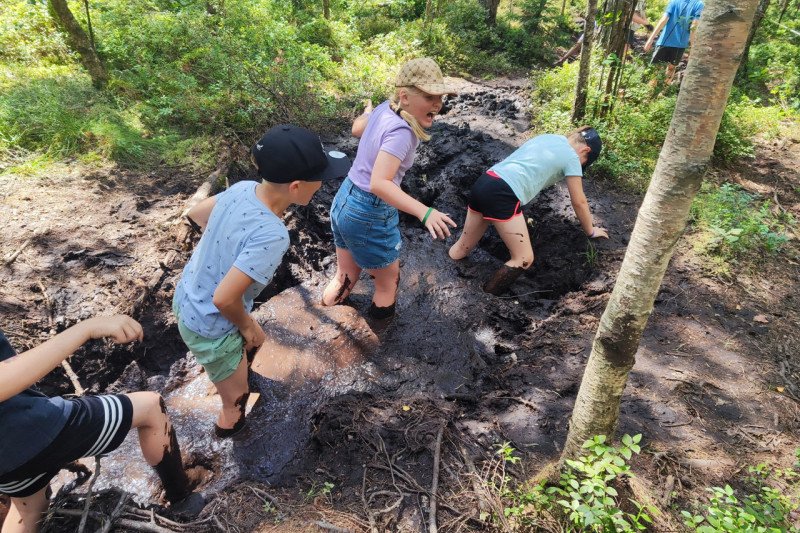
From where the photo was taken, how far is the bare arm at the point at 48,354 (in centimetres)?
157

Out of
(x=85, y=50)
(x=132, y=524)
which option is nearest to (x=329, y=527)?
(x=132, y=524)

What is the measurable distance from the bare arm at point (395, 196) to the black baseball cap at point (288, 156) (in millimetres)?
473

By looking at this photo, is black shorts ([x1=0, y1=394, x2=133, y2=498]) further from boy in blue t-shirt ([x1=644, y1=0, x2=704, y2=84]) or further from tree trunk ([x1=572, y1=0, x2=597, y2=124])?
boy in blue t-shirt ([x1=644, y1=0, x2=704, y2=84])

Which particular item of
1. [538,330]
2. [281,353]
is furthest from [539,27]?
[281,353]

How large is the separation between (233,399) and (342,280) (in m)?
1.45

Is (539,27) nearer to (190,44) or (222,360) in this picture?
(190,44)

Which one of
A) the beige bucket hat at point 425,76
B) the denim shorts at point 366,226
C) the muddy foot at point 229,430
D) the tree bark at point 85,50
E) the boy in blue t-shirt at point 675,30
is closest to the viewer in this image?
the beige bucket hat at point 425,76

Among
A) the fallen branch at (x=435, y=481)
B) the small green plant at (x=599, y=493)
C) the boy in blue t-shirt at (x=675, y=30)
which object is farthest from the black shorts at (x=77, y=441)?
the boy in blue t-shirt at (x=675, y=30)

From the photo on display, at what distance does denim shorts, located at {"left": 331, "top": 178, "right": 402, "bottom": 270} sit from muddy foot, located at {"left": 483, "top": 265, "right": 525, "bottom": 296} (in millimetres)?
1208

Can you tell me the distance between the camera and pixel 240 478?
2.69 m

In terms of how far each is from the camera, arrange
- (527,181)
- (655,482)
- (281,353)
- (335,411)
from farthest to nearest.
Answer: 1. (527,181)
2. (281,353)
3. (335,411)
4. (655,482)

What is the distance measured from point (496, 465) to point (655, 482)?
807 millimetres

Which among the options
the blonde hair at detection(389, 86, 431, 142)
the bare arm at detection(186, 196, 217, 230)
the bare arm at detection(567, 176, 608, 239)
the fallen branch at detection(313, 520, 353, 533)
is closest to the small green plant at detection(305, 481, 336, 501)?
the fallen branch at detection(313, 520, 353, 533)

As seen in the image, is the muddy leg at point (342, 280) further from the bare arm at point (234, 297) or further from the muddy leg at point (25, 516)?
the muddy leg at point (25, 516)
